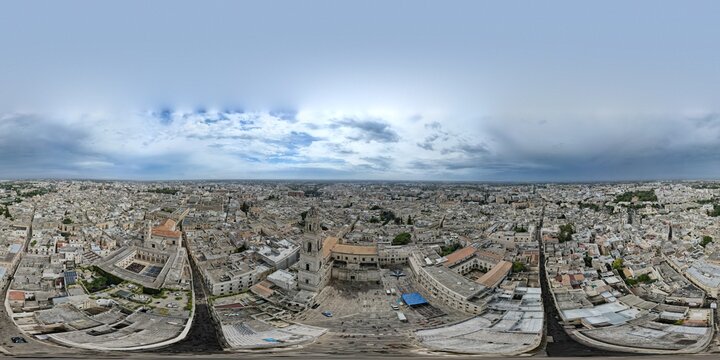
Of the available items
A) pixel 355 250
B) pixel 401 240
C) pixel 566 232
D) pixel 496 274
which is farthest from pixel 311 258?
pixel 566 232

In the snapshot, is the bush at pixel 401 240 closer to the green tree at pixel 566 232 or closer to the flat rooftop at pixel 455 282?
the flat rooftop at pixel 455 282

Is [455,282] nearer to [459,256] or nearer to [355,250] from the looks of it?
[459,256]

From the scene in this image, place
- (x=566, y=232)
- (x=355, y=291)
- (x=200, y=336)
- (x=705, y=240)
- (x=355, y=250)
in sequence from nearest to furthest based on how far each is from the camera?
(x=200, y=336) → (x=355, y=291) → (x=355, y=250) → (x=705, y=240) → (x=566, y=232)

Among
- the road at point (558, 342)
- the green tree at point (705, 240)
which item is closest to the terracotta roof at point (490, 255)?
the road at point (558, 342)

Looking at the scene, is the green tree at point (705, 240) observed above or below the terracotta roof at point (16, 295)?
above

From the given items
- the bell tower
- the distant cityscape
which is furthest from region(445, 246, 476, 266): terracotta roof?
the bell tower
